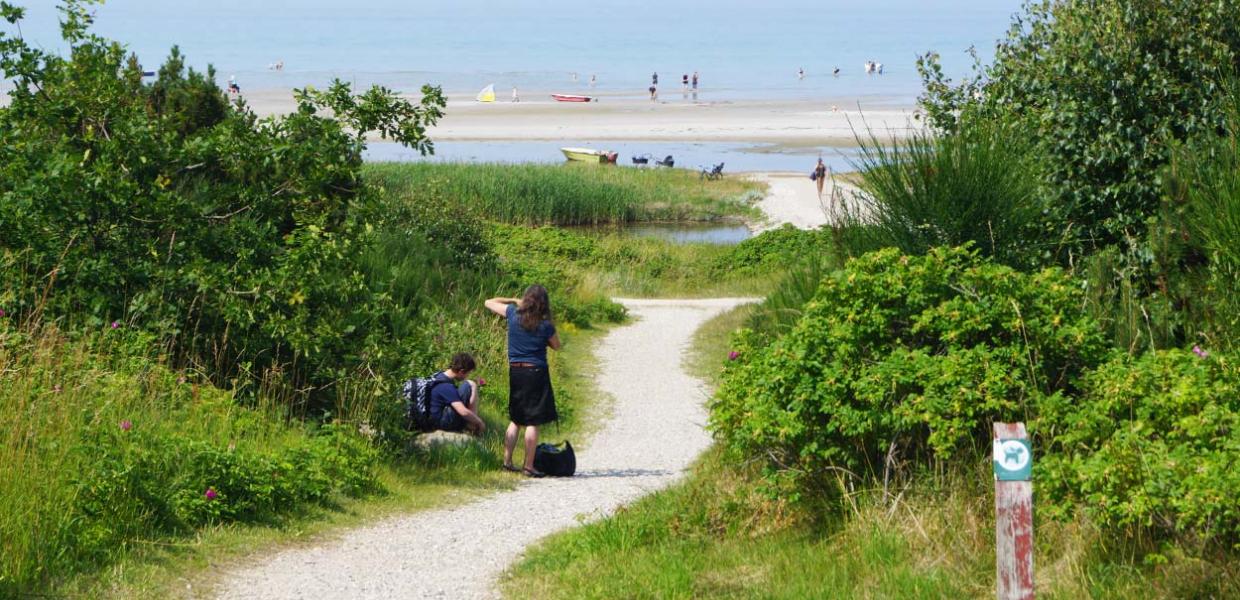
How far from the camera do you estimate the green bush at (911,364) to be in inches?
281

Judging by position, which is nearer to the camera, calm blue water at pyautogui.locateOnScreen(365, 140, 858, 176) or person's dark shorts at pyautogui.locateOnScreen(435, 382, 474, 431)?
person's dark shorts at pyautogui.locateOnScreen(435, 382, 474, 431)

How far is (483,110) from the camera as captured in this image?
86312 millimetres

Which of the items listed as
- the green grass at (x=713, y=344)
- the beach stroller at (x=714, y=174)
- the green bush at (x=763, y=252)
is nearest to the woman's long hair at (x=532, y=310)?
the green grass at (x=713, y=344)

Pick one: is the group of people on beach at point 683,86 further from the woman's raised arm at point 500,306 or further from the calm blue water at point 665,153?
the woman's raised arm at point 500,306

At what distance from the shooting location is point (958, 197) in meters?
9.35

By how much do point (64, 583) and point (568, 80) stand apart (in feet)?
396

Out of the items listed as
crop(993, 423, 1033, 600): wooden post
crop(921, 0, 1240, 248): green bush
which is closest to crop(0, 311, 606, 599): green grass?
crop(993, 423, 1033, 600): wooden post

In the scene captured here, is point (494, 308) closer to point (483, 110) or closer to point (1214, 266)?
point (1214, 266)

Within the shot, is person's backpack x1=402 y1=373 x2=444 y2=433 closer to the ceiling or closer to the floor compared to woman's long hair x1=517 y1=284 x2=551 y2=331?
closer to the floor

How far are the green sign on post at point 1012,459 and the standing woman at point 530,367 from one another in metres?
6.37

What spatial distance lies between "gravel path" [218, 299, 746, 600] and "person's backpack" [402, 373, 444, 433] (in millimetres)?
1394

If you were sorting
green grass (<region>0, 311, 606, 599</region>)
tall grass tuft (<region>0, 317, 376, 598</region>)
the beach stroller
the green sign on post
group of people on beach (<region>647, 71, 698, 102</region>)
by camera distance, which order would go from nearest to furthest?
the green sign on post → green grass (<region>0, 311, 606, 599</region>) → tall grass tuft (<region>0, 317, 376, 598</region>) → the beach stroller → group of people on beach (<region>647, 71, 698, 102</region>)

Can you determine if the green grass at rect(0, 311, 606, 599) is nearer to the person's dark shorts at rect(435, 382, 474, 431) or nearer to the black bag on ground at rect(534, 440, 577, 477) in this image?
the black bag on ground at rect(534, 440, 577, 477)

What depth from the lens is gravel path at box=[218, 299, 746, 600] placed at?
732 cm
